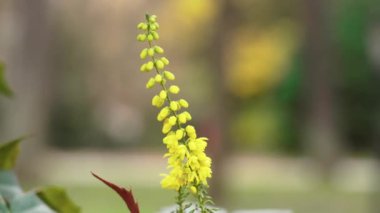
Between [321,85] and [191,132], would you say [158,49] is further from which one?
[321,85]

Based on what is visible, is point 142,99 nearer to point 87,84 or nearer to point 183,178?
point 87,84

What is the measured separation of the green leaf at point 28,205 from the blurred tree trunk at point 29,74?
10.3 meters

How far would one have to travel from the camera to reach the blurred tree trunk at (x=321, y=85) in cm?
1220

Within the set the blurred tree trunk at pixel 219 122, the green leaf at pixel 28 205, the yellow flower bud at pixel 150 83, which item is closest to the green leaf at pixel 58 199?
the green leaf at pixel 28 205

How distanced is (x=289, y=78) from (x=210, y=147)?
6049mm

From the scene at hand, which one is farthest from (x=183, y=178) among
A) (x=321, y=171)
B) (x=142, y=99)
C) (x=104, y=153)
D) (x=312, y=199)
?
(x=142, y=99)

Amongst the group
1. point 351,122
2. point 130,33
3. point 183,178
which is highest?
point 130,33

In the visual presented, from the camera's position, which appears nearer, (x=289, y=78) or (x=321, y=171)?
(x=321, y=171)

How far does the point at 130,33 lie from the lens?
50.8 ft

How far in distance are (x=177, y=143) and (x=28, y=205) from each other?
0.95ft

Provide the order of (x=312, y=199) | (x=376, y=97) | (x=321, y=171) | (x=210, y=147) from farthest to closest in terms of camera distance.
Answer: (x=376, y=97)
(x=321, y=171)
(x=312, y=199)
(x=210, y=147)

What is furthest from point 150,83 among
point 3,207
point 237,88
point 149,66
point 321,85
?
point 237,88

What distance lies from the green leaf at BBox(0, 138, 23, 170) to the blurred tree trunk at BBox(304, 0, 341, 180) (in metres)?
11.1

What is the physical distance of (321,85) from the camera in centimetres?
1246
